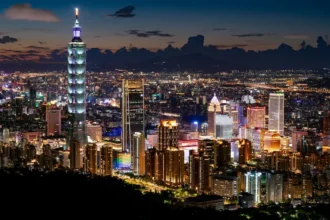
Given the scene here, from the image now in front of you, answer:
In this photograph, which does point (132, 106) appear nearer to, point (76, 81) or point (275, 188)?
point (76, 81)

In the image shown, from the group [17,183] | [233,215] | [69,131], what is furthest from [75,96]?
[233,215]

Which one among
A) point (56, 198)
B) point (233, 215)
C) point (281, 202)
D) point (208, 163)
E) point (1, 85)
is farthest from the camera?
point (1, 85)

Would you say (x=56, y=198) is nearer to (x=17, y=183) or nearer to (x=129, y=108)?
(x=17, y=183)

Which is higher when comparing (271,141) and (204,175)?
(271,141)

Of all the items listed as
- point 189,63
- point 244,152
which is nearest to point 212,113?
point 189,63

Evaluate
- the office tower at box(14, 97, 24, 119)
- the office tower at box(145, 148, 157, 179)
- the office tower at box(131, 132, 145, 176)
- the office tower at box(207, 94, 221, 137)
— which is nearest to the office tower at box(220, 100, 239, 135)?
the office tower at box(207, 94, 221, 137)
